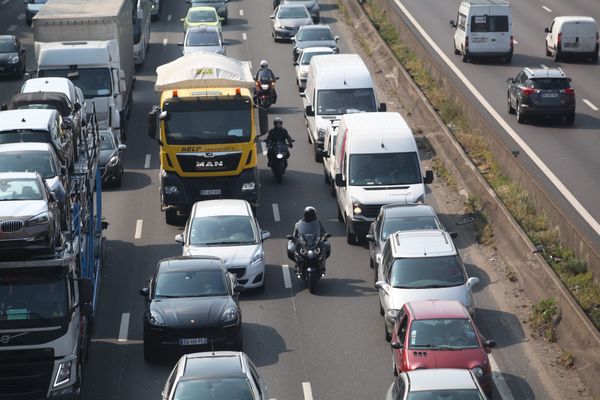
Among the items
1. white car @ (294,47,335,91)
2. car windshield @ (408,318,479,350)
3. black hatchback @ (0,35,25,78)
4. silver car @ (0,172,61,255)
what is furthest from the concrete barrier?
black hatchback @ (0,35,25,78)

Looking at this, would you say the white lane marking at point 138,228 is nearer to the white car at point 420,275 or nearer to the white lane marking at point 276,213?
the white lane marking at point 276,213

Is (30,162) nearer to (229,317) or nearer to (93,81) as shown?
(229,317)

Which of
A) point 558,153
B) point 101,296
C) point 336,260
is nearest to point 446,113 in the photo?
point 558,153

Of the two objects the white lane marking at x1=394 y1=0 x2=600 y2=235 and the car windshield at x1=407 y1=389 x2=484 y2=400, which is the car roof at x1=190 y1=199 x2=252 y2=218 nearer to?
the white lane marking at x1=394 y1=0 x2=600 y2=235

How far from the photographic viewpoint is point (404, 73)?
4559cm

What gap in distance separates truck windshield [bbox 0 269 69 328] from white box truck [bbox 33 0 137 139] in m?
19.1

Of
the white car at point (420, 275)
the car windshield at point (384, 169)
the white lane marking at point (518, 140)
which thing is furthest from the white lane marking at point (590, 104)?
the white car at point (420, 275)

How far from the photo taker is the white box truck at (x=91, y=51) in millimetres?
39062

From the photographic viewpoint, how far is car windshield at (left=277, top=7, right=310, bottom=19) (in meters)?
57.7

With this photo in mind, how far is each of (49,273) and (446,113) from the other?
22.9 meters

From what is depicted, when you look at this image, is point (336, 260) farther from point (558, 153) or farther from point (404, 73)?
point (404, 73)

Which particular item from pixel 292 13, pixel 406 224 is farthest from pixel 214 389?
pixel 292 13

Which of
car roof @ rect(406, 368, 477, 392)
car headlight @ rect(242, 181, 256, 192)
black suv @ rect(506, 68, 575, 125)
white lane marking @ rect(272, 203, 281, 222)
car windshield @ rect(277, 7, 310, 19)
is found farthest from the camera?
car windshield @ rect(277, 7, 310, 19)

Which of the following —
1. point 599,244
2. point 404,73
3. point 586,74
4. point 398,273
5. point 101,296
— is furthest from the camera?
Answer: point 586,74
